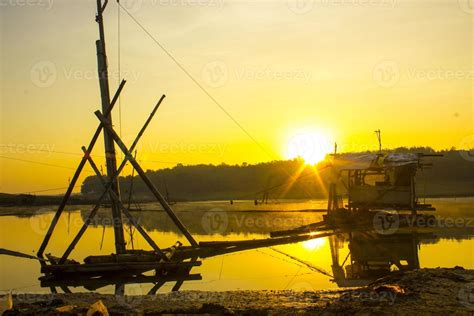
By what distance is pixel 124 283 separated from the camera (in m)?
14.5

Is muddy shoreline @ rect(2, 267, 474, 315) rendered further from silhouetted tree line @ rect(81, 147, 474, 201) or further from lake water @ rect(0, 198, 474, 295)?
silhouetted tree line @ rect(81, 147, 474, 201)

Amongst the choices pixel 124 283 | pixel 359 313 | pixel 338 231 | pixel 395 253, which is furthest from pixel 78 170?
pixel 338 231

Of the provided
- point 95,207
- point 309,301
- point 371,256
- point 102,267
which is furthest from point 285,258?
point 309,301

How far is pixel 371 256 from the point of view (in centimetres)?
1848

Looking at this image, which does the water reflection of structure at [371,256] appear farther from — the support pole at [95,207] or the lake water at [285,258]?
the support pole at [95,207]

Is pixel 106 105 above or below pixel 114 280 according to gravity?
above

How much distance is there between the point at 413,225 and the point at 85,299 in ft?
63.9

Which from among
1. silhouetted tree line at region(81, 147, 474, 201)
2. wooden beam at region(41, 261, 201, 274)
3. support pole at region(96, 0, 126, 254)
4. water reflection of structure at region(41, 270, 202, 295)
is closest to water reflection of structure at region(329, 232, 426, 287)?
water reflection of structure at region(41, 270, 202, 295)

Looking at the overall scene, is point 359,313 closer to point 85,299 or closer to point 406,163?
point 85,299

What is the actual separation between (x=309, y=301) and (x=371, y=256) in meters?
9.21

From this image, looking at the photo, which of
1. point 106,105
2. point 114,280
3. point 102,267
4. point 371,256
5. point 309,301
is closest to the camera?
point 309,301

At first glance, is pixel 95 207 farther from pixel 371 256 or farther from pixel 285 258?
pixel 371 256

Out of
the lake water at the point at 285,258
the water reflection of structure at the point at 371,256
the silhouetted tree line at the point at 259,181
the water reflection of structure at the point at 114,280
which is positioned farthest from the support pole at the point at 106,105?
the silhouetted tree line at the point at 259,181

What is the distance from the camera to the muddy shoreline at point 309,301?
8.66m
